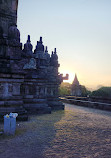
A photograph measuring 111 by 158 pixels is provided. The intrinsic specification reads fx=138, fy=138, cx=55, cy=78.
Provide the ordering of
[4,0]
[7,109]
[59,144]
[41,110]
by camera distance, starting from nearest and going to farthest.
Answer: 1. [59,144]
2. [7,109]
3. [4,0]
4. [41,110]

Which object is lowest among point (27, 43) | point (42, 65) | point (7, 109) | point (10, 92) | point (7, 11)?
point (7, 109)

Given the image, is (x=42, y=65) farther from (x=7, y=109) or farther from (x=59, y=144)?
(x=59, y=144)

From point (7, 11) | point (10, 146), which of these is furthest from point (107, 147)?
point (7, 11)

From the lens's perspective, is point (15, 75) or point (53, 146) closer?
point (53, 146)

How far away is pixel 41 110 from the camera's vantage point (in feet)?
33.1

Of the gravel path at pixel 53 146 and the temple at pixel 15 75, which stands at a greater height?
the temple at pixel 15 75

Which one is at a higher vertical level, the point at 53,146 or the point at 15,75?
the point at 15,75

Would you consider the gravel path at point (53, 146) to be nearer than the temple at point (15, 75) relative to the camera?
Yes

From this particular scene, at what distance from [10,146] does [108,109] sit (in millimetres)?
11335

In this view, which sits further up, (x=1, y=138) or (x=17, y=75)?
(x=17, y=75)

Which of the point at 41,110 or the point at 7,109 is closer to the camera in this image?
the point at 7,109

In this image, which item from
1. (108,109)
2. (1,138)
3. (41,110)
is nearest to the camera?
(1,138)

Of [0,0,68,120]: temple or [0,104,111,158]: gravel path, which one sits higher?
[0,0,68,120]: temple

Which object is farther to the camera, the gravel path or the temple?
the temple
